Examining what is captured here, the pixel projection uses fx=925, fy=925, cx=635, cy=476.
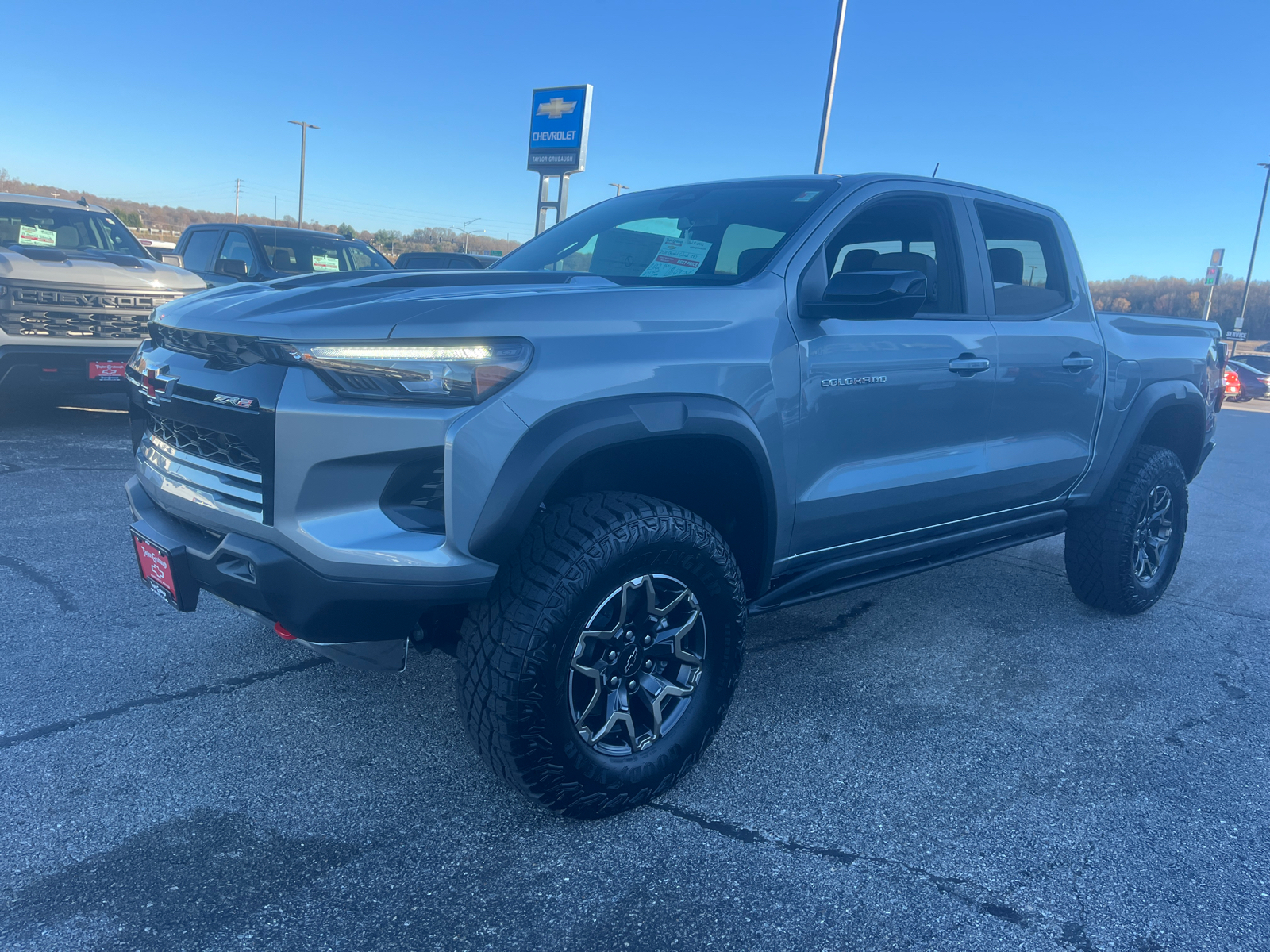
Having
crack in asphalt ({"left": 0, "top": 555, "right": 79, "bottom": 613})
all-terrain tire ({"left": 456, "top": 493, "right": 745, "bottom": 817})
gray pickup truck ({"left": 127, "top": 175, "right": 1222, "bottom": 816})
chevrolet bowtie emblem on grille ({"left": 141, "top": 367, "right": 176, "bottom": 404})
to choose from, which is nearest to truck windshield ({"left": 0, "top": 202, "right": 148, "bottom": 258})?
crack in asphalt ({"left": 0, "top": 555, "right": 79, "bottom": 613})

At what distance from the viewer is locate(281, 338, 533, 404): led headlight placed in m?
2.17

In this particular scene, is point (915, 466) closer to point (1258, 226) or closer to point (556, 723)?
point (556, 723)

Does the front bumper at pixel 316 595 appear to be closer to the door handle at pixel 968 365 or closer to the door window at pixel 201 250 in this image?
the door handle at pixel 968 365

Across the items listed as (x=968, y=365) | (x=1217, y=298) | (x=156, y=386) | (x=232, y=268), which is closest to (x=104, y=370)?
(x=232, y=268)

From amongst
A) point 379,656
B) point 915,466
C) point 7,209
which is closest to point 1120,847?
point 915,466

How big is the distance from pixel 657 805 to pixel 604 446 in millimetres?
1087

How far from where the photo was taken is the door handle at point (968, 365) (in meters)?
3.36

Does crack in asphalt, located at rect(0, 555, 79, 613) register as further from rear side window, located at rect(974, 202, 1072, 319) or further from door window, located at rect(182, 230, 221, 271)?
door window, located at rect(182, 230, 221, 271)

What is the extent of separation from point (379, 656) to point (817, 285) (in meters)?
1.72

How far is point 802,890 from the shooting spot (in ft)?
7.48

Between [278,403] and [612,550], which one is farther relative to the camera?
[612,550]

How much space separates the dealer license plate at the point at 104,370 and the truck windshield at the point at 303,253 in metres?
2.36

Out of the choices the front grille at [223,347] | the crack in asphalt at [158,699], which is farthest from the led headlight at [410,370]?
the crack in asphalt at [158,699]

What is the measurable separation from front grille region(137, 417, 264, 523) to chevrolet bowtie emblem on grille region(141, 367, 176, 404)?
7cm
